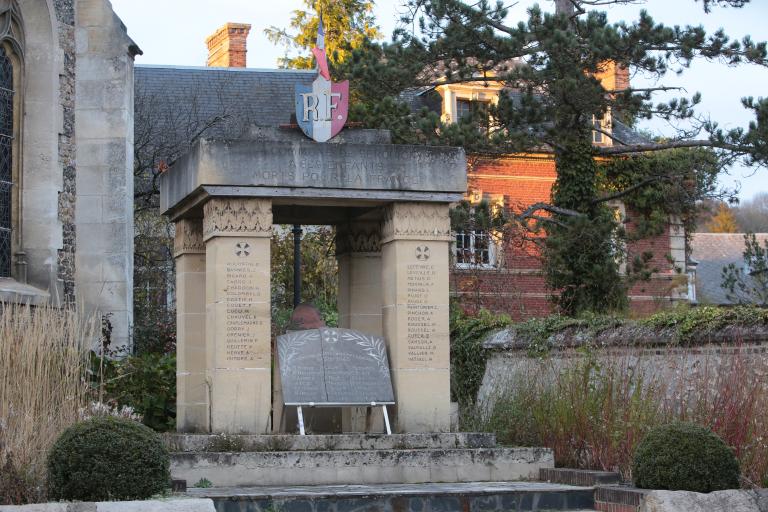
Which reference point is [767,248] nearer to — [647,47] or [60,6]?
[647,47]

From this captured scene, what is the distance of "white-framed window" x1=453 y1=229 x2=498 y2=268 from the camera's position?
97.9 feet

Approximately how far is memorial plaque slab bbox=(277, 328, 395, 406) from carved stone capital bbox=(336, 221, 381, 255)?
155 cm

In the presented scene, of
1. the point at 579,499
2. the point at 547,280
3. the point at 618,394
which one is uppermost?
the point at 547,280

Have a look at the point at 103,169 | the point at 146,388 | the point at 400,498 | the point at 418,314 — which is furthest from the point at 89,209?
the point at 400,498

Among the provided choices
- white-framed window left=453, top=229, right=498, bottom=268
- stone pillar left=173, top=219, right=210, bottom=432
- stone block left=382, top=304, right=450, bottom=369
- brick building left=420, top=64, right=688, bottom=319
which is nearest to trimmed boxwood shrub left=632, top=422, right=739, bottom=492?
stone block left=382, top=304, right=450, bottom=369

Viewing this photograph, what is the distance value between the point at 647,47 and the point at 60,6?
11.4m

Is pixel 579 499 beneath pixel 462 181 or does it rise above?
beneath

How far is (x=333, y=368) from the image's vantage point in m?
11.7

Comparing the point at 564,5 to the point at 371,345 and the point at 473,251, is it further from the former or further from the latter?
the point at 371,345

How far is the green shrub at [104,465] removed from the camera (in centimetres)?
840

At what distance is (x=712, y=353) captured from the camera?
12547mm

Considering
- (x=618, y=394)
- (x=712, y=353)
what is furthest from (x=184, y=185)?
(x=712, y=353)

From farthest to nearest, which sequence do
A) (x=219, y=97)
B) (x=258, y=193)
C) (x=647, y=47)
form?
(x=219, y=97), (x=647, y=47), (x=258, y=193)

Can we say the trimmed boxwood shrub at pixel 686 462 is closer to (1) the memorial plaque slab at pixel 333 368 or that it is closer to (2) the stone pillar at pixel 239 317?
(1) the memorial plaque slab at pixel 333 368
